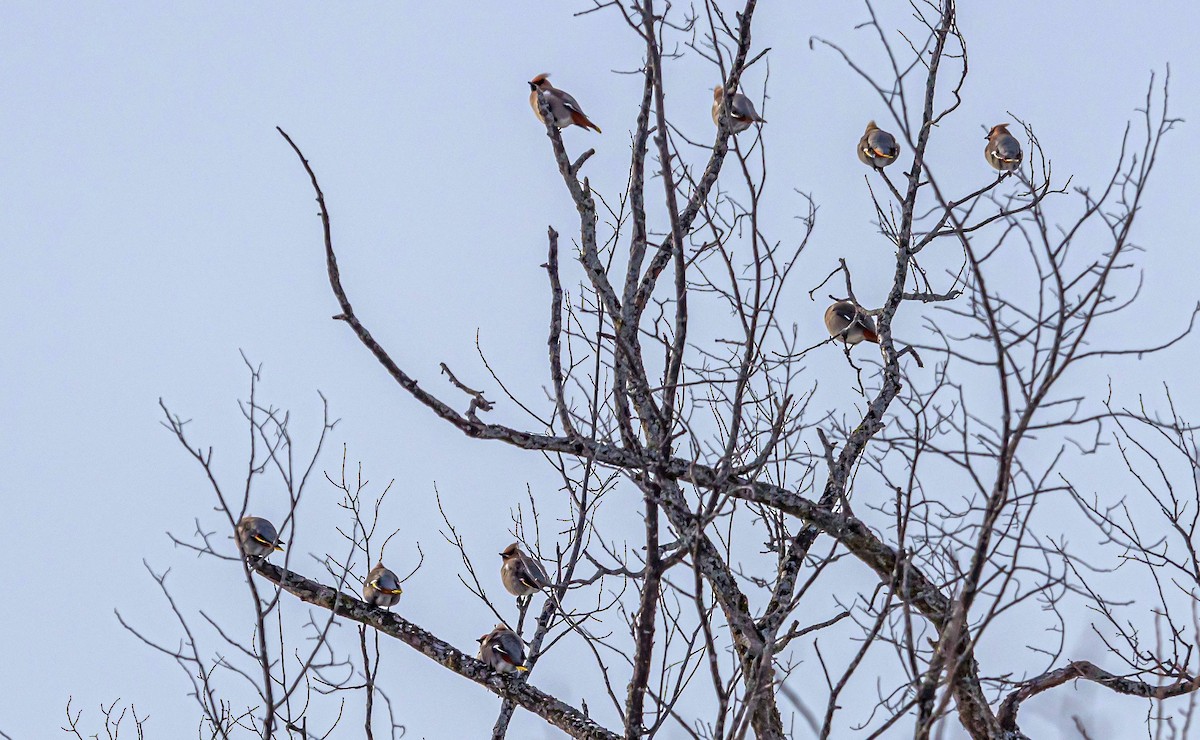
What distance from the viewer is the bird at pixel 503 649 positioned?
5.96 metres

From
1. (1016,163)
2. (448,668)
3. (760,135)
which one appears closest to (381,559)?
(448,668)

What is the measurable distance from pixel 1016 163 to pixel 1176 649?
387 centimetres

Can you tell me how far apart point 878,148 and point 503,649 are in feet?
14.8

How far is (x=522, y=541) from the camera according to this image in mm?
7258

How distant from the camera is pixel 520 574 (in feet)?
24.8

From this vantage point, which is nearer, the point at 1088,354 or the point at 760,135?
the point at 1088,354

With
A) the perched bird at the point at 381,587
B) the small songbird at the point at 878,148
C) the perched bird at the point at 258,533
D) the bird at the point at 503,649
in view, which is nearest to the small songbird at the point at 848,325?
the small songbird at the point at 878,148

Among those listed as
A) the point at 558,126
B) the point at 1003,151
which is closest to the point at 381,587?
the point at 558,126

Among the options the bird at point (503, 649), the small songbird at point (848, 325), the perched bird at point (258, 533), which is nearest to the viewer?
the bird at point (503, 649)

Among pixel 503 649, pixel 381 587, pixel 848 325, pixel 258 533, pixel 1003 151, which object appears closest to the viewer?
pixel 503 649

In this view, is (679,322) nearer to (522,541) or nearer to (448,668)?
(448,668)

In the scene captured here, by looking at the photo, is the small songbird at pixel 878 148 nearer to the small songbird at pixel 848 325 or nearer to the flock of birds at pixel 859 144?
the flock of birds at pixel 859 144

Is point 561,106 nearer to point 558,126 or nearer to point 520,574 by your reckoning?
point 558,126

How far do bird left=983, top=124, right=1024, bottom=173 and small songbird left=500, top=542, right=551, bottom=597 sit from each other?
164 inches
